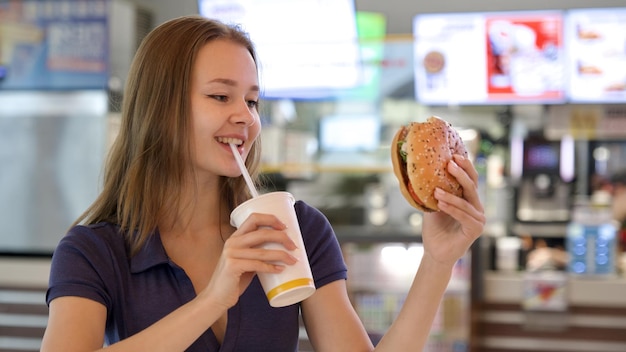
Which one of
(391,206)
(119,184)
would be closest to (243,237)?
(119,184)

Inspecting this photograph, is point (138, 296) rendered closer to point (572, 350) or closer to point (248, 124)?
point (248, 124)

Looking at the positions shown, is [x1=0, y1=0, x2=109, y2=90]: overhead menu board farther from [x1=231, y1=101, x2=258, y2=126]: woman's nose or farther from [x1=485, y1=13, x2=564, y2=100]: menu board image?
[x1=231, y1=101, x2=258, y2=126]: woman's nose

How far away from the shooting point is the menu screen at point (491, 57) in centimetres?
558

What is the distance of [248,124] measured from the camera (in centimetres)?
149

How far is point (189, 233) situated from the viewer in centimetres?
166

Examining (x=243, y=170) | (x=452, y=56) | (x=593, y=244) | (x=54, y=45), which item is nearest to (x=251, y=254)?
(x=243, y=170)

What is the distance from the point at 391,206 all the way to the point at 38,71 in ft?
8.35

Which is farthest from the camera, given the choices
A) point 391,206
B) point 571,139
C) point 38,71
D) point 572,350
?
point 571,139

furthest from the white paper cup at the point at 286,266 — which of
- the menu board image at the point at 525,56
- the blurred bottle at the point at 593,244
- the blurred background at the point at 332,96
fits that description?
the menu board image at the point at 525,56

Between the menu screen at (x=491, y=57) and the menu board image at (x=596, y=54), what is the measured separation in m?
0.08

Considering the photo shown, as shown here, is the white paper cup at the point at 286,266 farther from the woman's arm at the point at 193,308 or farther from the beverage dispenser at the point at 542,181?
the beverage dispenser at the point at 542,181

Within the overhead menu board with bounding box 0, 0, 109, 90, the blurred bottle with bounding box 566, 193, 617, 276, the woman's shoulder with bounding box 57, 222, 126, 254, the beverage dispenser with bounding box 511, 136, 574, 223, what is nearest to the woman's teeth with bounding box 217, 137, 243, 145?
the woman's shoulder with bounding box 57, 222, 126, 254

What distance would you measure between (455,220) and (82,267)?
66cm

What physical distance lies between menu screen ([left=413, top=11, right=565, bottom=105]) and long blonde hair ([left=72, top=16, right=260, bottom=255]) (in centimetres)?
414
